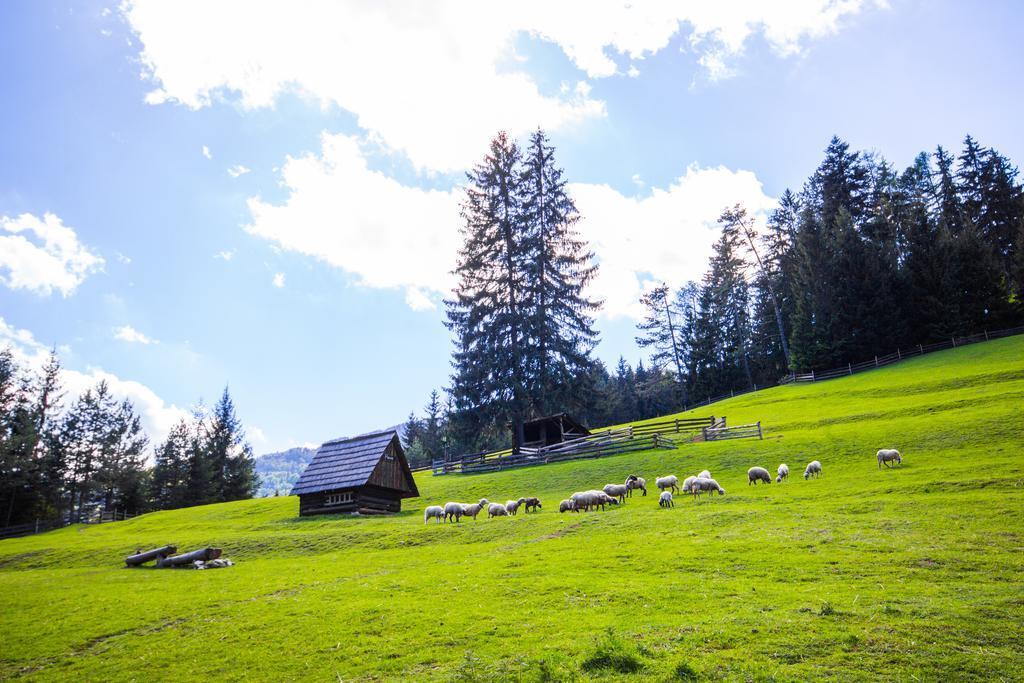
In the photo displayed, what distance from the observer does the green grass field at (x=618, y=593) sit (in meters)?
8.75

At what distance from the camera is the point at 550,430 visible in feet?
161

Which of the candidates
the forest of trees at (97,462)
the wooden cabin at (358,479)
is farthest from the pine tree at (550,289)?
the forest of trees at (97,462)

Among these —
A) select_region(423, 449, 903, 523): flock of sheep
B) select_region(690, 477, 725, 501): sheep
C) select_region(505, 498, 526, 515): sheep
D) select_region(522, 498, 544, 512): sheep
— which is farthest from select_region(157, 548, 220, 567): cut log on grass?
select_region(690, 477, 725, 501): sheep

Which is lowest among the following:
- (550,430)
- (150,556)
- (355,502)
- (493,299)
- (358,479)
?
(150,556)

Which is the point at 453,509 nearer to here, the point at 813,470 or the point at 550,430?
the point at 813,470

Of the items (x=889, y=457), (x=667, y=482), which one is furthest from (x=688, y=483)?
(x=889, y=457)

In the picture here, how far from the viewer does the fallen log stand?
76.4 feet

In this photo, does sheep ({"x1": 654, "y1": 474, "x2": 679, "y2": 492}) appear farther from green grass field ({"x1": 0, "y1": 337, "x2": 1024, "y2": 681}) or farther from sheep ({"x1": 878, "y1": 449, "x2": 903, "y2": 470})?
sheep ({"x1": 878, "y1": 449, "x2": 903, "y2": 470})

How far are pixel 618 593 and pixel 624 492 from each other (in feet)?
44.5

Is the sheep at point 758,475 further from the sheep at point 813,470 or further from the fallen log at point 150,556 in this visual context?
the fallen log at point 150,556

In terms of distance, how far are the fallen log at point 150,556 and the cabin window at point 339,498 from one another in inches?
403

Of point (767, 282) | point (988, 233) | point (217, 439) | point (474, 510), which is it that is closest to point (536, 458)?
point (474, 510)

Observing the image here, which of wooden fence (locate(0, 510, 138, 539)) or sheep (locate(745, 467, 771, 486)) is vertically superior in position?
wooden fence (locate(0, 510, 138, 539))

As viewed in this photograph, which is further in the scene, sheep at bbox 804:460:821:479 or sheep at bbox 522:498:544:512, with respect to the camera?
sheep at bbox 522:498:544:512
